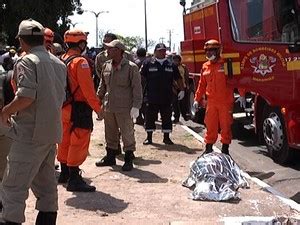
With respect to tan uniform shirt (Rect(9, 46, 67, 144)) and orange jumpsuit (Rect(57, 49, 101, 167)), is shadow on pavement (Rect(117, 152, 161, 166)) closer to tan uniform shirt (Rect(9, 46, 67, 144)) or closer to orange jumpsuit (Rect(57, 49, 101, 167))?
orange jumpsuit (Rect(57, 49, 101, 167))

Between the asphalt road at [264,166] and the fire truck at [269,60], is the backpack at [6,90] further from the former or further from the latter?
the fire truck at [269,60]

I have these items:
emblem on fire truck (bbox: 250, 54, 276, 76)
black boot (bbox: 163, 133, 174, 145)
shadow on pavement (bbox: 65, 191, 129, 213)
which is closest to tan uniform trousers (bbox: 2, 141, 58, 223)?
shadow on pavement (bbox: 65, 191, 129, 213)

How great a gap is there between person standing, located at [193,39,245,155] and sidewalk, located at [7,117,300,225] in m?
0.67

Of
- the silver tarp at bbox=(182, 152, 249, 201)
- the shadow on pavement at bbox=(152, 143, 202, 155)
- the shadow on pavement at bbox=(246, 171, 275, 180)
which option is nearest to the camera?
the silver tarp at bbox=(182, 152, 249, 201)

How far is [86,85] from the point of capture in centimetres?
608

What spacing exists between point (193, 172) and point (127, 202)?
3.24ft

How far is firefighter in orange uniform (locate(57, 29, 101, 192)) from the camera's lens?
20.1 ft

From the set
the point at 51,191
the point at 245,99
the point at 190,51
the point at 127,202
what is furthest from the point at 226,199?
the point at 190,51

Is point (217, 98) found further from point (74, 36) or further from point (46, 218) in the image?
point (46, 218)

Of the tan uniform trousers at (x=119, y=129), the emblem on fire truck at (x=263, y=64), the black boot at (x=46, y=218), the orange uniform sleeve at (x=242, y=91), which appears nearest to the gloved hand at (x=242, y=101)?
the orange uniform sleeve at (x=242, y=91)

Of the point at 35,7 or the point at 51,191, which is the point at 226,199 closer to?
the point at 51,191

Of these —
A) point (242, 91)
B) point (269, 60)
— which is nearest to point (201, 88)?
point (242, 91)

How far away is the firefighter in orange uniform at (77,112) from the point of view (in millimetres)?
6129

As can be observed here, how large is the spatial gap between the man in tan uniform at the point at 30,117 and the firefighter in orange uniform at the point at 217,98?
3755 mm
